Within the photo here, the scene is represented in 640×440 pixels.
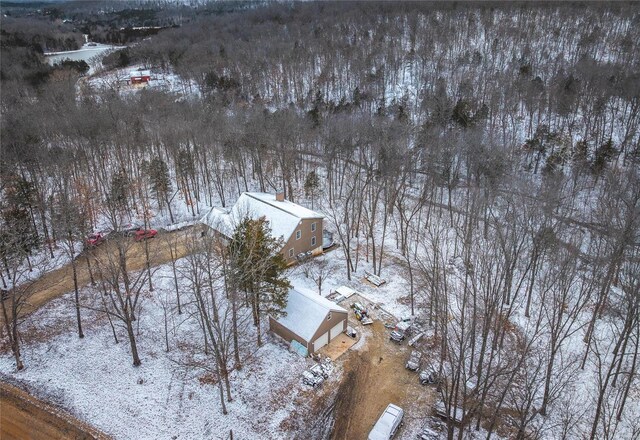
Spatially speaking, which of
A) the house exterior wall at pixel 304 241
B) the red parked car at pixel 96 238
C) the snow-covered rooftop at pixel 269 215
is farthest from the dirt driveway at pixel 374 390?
the red parked car at pixel 96 238

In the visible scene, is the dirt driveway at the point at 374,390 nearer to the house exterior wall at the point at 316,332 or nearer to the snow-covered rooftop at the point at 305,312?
the house exterior wall at the point at 316,332

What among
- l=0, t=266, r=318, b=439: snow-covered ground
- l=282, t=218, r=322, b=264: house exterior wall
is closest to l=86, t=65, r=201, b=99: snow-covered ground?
l=282, t=218, r=322, b=264: house exterior wall

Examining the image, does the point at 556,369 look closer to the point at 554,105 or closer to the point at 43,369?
the point at 43,369

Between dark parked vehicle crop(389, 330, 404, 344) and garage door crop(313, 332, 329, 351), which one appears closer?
garage door crop(313, 332, 329, 351)

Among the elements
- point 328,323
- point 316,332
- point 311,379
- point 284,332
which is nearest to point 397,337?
point 328,323

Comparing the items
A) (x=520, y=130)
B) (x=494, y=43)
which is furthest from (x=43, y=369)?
(x=494, y=43)

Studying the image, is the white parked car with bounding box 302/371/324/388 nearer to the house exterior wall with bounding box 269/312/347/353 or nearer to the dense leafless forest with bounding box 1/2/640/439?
the house exterior wall with bounding box 269/312/347/353
